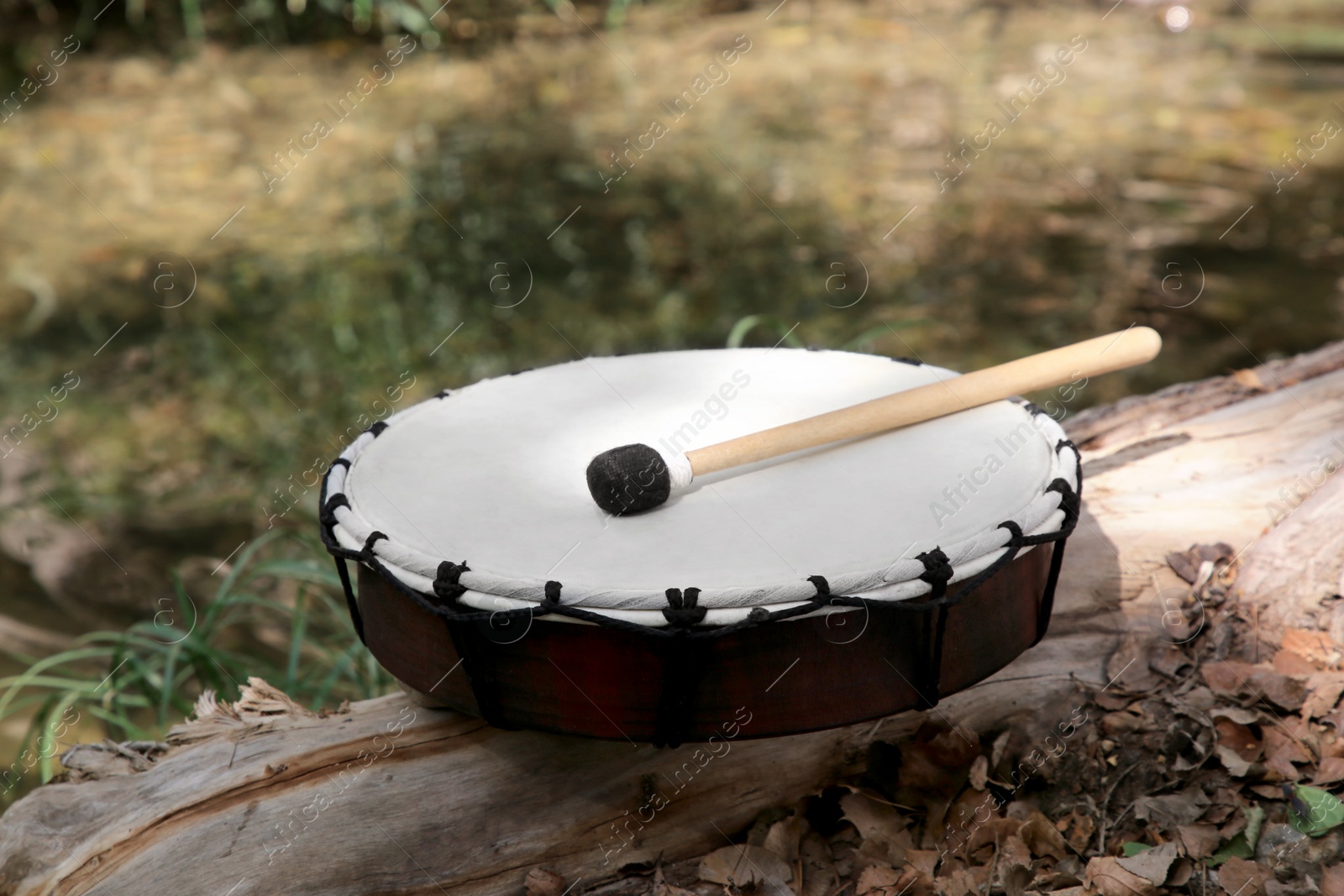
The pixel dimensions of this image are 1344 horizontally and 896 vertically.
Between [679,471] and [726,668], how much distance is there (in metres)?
0.26

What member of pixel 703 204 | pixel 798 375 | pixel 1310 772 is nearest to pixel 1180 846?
pixel 1310 772

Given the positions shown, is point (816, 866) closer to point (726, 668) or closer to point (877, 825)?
point (877, 825)

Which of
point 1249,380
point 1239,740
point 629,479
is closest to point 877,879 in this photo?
point 1239,740

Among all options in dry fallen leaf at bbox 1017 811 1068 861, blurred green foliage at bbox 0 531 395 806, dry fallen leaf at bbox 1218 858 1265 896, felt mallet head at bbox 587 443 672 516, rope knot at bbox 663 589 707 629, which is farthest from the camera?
blurred green foliage at bbox 0 531 395 806

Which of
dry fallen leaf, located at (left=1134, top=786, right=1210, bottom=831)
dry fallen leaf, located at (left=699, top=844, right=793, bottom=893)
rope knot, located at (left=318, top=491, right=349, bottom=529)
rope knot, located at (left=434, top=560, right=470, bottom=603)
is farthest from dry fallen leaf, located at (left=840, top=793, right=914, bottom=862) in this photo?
rope knot, located at (left=318, top=491, right=349, bottom=529)

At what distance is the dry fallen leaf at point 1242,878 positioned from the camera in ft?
4.57

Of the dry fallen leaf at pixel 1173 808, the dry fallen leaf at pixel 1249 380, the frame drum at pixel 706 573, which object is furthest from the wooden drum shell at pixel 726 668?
the dry fallen leaf at pixel 1249 380

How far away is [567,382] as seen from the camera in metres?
1.72

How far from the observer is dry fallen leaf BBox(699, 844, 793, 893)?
1.51m

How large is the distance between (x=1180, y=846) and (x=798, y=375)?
0.91m

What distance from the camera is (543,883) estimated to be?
1479mm

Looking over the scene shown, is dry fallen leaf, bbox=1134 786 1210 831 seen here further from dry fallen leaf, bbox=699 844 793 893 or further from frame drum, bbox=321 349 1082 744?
dry fallen leaf, bbox=699 844 793 893

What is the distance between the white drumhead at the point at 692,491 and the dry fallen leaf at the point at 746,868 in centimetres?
57

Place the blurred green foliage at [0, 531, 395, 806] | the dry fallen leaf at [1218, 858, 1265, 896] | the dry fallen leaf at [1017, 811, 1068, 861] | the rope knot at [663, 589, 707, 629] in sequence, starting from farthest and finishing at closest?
the blurred green foliage at [0, 531, 395, 806]
the dry fallen leaf at [1017, 811, 1068, 861]
the dry fallen leaf at [1218, 858, 1265, 896]
the rope knot at [663, 589, 707, 629]
